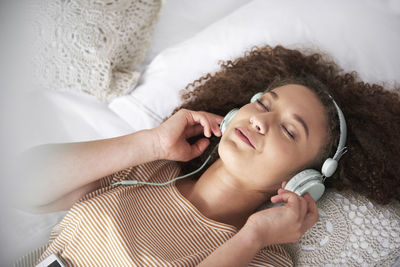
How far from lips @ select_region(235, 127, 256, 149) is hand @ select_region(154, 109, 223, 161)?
21 cm

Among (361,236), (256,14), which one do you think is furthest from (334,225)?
(256,14)

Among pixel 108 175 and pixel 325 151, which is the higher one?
pixel 325 151

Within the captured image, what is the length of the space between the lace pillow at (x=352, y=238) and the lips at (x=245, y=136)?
530 mm

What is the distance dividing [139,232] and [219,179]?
0.44 metres

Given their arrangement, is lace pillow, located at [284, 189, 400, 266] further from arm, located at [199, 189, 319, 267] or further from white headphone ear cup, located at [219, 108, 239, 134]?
white headphone ear cup, located at [219, 108, 239, 134]

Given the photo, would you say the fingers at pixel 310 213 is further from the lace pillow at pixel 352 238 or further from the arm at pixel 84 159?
the arm at pixel 84 159

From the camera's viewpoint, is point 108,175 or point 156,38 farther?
point 156,38

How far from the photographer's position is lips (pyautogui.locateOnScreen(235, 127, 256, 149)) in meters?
1.32

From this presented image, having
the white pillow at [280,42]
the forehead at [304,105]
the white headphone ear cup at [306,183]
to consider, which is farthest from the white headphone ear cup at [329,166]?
the white pillow at [280,42]

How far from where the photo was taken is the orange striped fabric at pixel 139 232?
129 centimetres

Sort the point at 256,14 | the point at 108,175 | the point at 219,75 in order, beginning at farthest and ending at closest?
the point at 256,14 < the point at 219,75 < the point at 108,175

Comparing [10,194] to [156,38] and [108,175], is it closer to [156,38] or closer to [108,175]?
[108,175]

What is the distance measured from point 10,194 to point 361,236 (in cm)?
165

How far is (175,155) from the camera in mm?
1604
